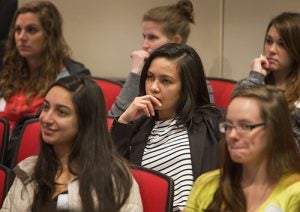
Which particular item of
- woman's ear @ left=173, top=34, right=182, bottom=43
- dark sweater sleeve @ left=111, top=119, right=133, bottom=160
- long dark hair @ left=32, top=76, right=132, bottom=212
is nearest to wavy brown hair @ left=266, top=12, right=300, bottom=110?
woman's ear @ left=173, top=34, right=182, bottom=43

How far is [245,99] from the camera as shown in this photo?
195 centimetres

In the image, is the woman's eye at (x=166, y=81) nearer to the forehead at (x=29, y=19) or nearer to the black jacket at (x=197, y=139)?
the black jacket at (x=197, y=139)

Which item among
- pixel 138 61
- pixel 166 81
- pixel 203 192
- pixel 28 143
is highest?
pixel 166 81

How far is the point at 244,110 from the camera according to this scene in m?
1.92

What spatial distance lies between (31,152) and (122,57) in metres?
1.57

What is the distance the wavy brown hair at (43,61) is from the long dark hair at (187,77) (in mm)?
919

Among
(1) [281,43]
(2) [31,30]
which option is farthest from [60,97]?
(2) [31,30]

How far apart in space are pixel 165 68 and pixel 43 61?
1099 millimetres

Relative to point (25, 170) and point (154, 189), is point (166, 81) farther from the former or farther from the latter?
Result: point (25, 170)

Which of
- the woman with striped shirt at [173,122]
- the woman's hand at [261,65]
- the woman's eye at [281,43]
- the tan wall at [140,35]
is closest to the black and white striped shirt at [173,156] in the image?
the woman with striped shirt at [173,122]

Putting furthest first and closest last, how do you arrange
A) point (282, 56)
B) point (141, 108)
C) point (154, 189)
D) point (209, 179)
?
1. point (282, 56)
2. point (141, 108)
3. point (154, 189)
4. point (209, 179)

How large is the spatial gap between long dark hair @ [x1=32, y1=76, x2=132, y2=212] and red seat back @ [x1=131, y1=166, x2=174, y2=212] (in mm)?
90

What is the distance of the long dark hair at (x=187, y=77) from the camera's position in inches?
96.5

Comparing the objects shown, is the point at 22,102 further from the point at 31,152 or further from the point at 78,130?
the point at 78,130
